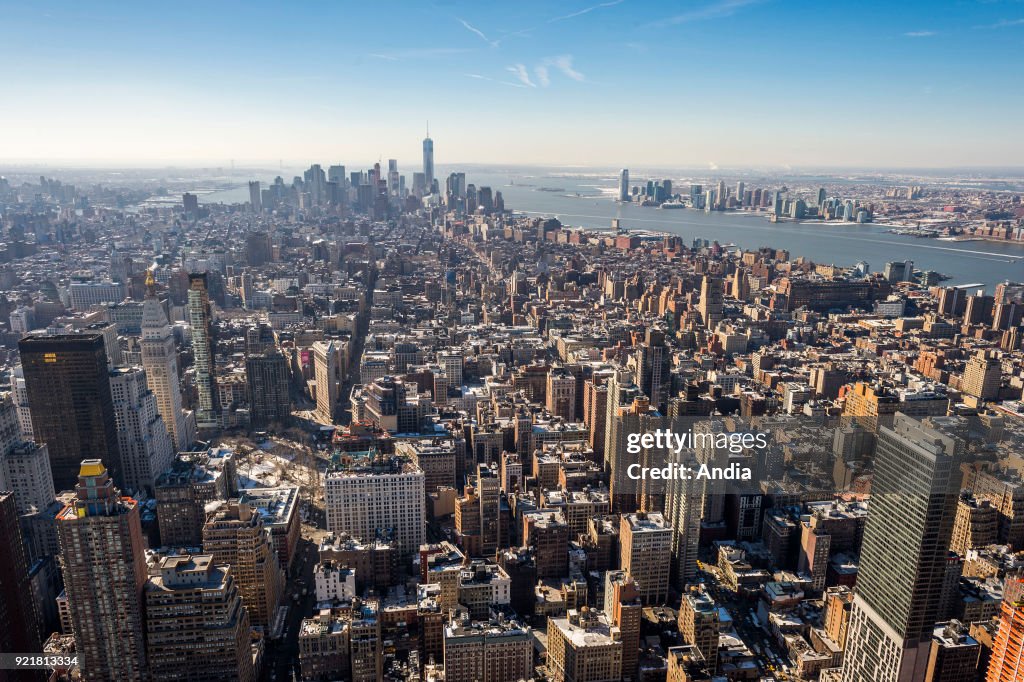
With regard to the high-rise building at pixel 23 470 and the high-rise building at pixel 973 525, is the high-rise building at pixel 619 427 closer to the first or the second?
the high-rise building at pixel 973 525

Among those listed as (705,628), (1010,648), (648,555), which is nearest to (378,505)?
(648,555)

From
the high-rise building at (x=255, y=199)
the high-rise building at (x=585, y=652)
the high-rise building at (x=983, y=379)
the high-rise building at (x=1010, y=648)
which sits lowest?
the high-rise building at (x=585, y=652)

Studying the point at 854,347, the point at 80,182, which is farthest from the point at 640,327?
the point at 80,182

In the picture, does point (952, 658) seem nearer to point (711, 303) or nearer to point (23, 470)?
point (23, 470)

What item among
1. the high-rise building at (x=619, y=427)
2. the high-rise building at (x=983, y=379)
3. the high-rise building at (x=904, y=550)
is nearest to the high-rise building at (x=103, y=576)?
the high-rise building at (x=619, y=427)

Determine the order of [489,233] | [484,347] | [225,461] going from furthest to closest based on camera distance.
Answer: [489,233], [484,347], [225,461]

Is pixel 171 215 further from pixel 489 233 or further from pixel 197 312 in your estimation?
pixel 197 312
